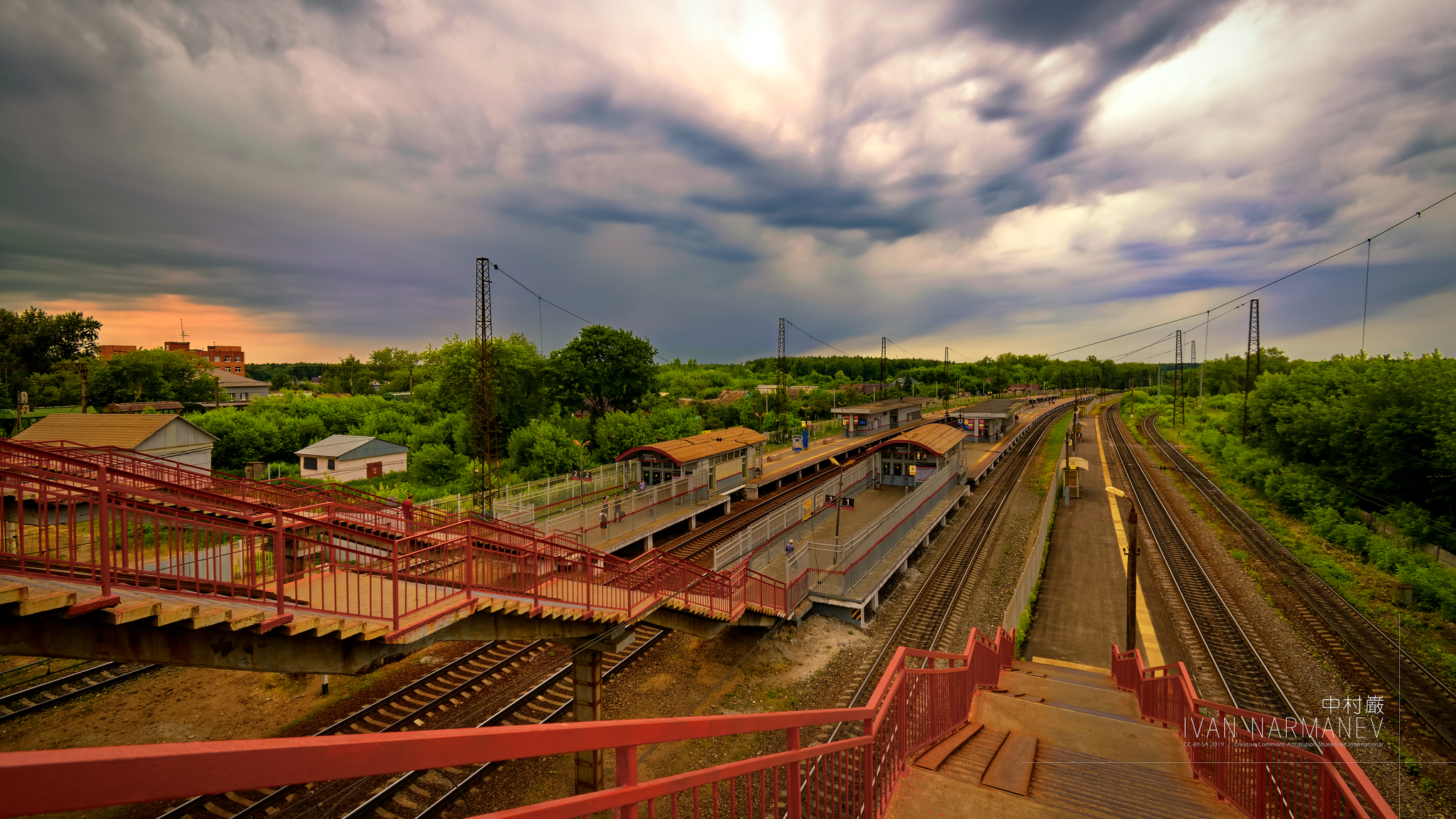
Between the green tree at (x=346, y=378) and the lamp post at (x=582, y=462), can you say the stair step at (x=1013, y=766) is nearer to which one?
the lamp post at (x=582, y=462)

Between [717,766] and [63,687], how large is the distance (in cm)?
1955

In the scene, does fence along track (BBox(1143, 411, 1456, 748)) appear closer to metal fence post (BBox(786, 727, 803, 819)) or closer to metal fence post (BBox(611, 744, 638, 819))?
metal fence post (BBox(786, 727, 803, 819))

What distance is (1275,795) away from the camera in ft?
23.3

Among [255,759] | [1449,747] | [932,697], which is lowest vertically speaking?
[1449,747]

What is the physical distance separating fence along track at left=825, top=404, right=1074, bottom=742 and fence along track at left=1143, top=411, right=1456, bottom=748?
33.5ft

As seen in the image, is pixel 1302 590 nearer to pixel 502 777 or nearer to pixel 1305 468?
pixel 1305 468

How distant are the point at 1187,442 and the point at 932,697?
217 feet

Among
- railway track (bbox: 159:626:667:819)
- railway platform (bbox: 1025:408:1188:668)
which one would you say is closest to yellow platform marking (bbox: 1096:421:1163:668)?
railway platform (bbox: 1025:408:1188:668)

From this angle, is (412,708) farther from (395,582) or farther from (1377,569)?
(1377,569)

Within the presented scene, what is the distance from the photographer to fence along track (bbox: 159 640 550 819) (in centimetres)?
1055

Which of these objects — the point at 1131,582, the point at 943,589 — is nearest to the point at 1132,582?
the point at 1131,582

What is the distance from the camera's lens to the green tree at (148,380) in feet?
177

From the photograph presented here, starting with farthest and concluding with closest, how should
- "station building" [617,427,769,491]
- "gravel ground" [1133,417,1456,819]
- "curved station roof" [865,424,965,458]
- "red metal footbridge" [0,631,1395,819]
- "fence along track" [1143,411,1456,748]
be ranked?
1. "curved station roof" [865,424,965,458]
2. "station building" [617,427,769,491]
3. "fence along track" [1143,411,1456,748]
4. "gravel ground" [1133,417,1456,819]
5. "red metal footbridge" [0,631,1395,819]

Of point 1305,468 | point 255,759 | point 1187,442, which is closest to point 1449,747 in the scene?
point 255,759
